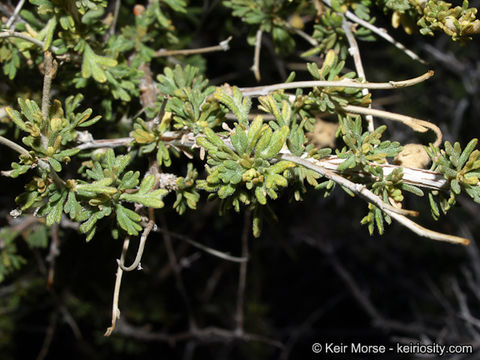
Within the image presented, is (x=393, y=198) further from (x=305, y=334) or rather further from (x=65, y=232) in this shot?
(x=305, y=334)

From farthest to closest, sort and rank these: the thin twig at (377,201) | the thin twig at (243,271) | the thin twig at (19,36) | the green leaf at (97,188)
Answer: the thin twig at (243,271), the thin twig at (19,36), the green leaf at (97,188), the thin twig at (377,201)

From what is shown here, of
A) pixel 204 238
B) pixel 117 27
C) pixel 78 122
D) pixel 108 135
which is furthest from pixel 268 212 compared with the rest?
pixel 204 238

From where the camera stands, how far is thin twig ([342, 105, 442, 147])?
Answer: 1180 mm

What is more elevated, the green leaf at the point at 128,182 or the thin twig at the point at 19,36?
the thin twig at the point at 19,36

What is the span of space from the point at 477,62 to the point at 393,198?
3.04 metres

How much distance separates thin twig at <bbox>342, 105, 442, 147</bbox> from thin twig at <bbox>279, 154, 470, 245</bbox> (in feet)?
0.81

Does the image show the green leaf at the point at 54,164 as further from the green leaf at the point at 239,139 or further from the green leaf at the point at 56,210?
the green leaf at the point at 239,139

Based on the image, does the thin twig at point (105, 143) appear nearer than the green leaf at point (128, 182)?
No

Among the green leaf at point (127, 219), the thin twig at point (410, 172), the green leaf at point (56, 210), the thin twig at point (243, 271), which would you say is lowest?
the thin twig at point (243, 271)

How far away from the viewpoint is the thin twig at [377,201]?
91 cm

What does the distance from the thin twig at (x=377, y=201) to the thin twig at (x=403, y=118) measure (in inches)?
9.7

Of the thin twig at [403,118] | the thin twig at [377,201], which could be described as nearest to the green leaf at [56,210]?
the thin twig at [377,201]

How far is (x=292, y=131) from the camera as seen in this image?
1.20 metres

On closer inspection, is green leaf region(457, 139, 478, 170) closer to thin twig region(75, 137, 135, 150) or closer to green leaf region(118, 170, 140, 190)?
green leaf region(118, 170, 140, 190)
